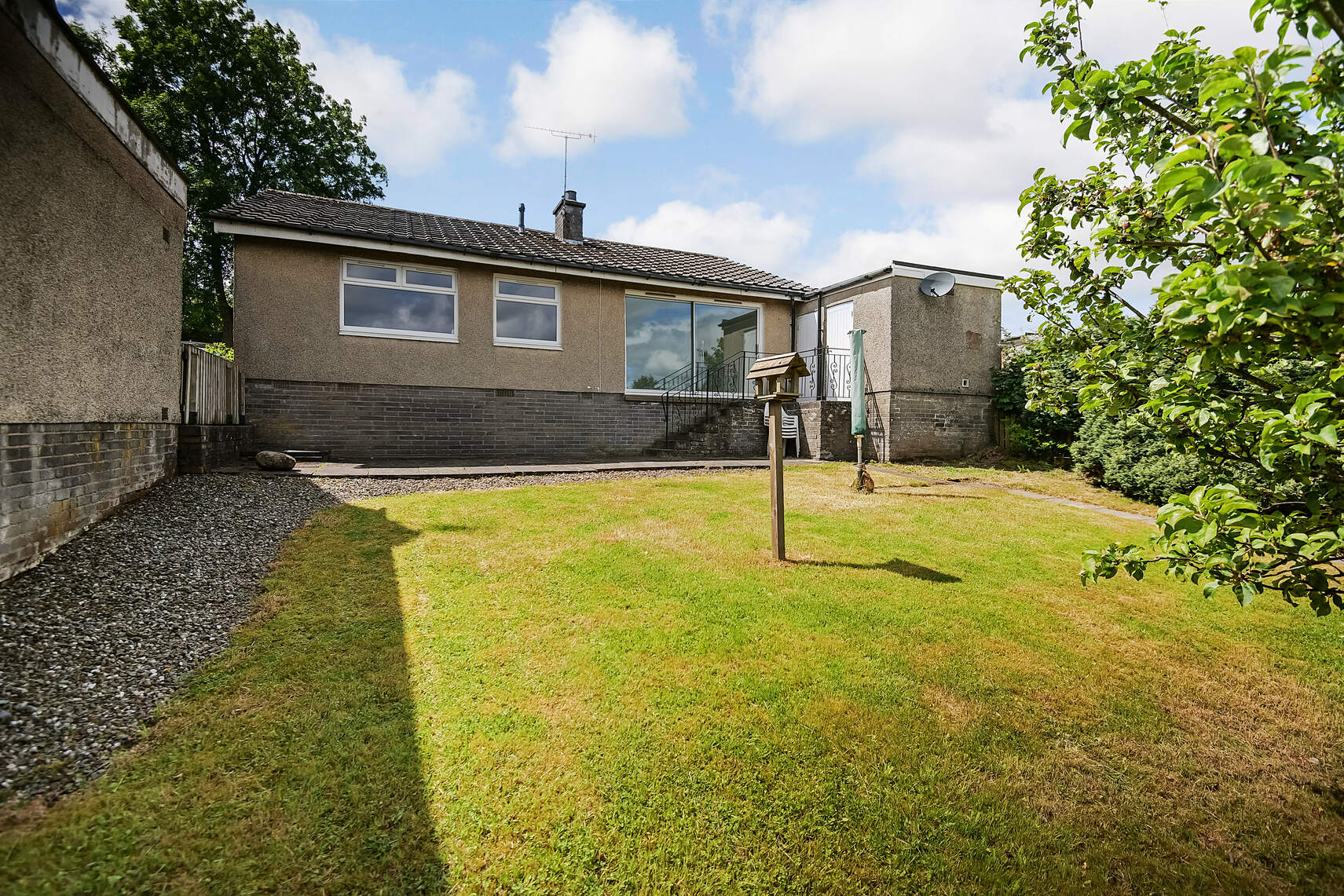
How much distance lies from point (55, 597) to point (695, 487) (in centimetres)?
643

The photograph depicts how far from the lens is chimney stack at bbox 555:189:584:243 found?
14.0m

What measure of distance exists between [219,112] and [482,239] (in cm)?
1718

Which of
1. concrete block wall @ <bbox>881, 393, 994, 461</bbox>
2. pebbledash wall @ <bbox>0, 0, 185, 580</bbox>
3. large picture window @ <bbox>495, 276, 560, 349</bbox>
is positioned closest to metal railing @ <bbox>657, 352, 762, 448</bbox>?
large picture window @ <bbox>495, 276, 560, 349</bbox>

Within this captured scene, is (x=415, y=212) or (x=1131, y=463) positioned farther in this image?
(x=415, y=212)

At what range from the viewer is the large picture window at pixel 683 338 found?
13234mm

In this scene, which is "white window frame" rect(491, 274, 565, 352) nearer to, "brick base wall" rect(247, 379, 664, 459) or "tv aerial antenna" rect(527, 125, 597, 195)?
"brick base wall" rect(247, 379, 664, 459)

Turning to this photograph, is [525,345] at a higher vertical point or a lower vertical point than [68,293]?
higher

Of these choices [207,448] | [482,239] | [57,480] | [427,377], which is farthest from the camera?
[482,239]

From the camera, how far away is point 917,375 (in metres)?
12.6

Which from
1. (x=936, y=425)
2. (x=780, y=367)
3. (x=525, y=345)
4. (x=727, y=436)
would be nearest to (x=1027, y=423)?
(x=936, y=425)

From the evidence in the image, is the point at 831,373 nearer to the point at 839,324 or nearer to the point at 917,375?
the point at 839,324

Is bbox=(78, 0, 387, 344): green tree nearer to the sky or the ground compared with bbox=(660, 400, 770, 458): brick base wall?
nearer to the sky

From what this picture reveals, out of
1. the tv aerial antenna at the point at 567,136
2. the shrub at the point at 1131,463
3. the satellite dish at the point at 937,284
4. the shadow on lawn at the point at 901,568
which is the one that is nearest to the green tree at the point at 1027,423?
the shrub at the point at 1131,463

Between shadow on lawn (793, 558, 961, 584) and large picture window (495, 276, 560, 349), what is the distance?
8.56m
